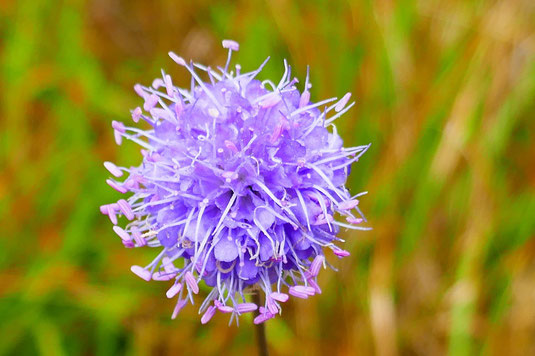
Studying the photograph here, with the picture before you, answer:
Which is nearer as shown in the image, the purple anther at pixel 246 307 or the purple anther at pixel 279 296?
the purple anther at pixel 279 296

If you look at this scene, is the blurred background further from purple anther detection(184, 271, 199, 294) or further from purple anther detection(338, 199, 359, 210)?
purple anther detection(338, 199, 359, 210)

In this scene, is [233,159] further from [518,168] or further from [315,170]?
[518,168]

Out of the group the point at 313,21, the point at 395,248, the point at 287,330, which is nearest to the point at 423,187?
the point at 395,248

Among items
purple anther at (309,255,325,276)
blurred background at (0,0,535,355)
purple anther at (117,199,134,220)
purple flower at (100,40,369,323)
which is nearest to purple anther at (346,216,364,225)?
purple flower at (100,40,369,323)

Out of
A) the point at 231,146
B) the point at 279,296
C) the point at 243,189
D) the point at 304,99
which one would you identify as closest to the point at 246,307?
the point at 279,296

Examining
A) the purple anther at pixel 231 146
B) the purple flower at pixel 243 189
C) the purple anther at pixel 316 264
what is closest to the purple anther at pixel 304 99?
the purple flower at pixel 243 189

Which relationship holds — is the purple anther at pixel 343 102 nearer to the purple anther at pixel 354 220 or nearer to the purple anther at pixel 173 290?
the purple anther at pixel 354 220
